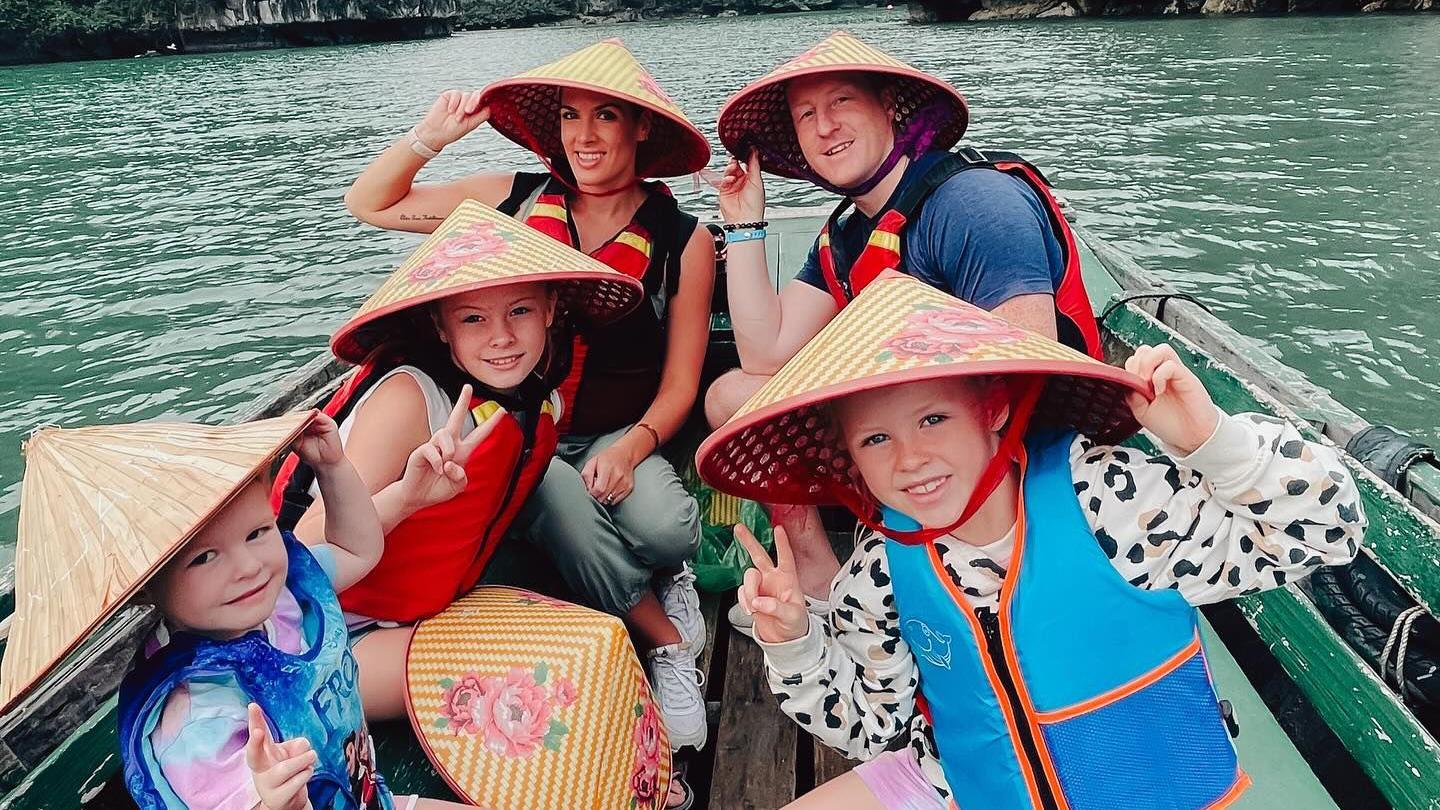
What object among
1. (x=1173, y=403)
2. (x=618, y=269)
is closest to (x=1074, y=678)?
(x=1173, y=403)

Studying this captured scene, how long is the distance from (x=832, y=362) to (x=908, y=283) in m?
0.23

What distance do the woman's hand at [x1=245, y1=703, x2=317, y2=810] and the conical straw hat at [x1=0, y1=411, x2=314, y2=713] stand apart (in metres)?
0.24

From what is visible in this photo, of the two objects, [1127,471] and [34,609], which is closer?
[34,609]

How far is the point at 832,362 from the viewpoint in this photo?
1371 millimetres

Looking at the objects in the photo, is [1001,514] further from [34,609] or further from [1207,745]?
[34,609]

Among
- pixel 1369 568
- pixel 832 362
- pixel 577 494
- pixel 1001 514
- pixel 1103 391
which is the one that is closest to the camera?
pixel 832 362

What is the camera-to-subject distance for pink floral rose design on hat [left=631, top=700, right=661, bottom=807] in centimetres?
196

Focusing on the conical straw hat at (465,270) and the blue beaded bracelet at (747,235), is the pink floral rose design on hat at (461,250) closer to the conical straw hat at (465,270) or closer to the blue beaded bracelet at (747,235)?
the conical straw hat at (465,270)

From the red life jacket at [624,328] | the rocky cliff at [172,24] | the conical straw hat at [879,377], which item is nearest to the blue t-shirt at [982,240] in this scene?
the conical straw hat at [879,377]

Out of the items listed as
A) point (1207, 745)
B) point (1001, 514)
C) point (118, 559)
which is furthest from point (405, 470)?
point (1207, 745)

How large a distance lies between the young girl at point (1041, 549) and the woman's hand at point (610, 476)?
96 centimetres

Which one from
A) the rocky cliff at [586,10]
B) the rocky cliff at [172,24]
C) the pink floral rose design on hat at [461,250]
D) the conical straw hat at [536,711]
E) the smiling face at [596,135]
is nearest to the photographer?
the conical straw hat at [536,711]

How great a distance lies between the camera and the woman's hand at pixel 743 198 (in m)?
2.78

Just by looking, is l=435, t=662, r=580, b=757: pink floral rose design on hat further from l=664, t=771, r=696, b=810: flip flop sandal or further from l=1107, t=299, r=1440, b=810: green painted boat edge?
l=1107, t=299, r=1440, b=810: green painted boat edge
